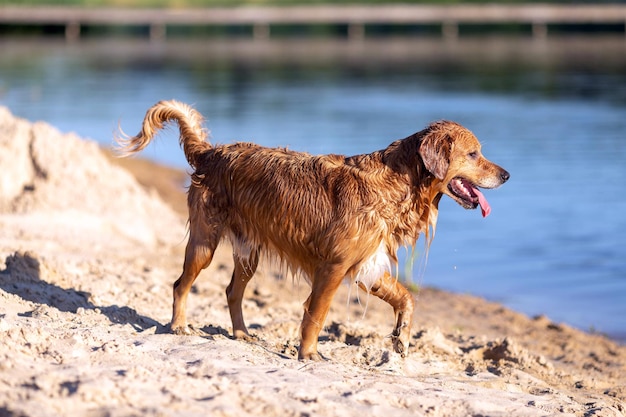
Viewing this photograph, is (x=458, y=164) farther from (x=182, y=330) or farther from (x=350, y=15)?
(x=350, y=15)

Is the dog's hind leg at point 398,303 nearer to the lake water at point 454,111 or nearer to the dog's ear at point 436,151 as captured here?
the dog's ear at point 436,151

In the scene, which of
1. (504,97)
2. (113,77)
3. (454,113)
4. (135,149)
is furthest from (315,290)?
(113,77)

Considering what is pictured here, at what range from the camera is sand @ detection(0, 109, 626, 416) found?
5.20 metres

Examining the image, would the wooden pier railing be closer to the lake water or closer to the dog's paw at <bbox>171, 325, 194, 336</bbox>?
the lake water

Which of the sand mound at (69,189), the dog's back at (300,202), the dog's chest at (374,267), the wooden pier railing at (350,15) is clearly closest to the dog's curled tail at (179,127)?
the dog's back at (300,202)

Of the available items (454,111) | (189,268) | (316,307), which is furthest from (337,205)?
(454,111)

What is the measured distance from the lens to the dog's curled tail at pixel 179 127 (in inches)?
297

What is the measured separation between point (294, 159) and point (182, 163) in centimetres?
1452

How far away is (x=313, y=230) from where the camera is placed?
661cm

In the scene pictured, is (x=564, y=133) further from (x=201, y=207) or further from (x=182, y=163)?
(x=201, y=207)

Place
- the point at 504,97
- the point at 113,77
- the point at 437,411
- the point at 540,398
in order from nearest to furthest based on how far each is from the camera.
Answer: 1. the point at 437,411
2. the point at 540,398
3. the point at 504,97
4. the point at 113,77

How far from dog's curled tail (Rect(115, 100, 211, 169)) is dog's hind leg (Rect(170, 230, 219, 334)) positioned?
678 mm

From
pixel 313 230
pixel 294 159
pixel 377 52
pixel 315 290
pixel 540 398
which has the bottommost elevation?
pixel 540 398

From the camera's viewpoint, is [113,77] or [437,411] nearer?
[437,411]
